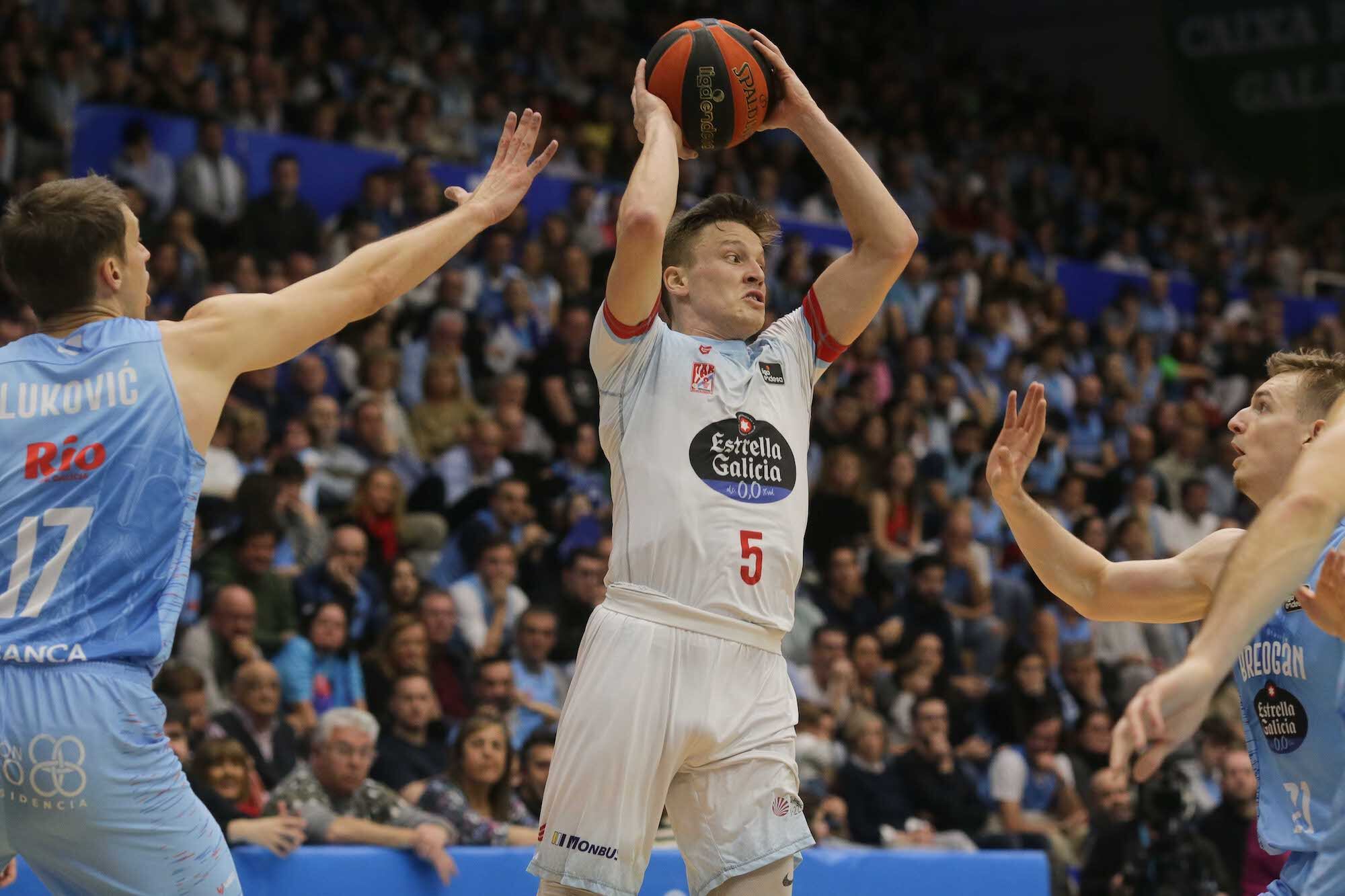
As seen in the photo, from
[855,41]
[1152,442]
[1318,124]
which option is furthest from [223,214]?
[1318,124]

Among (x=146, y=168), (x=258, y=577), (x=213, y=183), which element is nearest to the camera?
(x=258, y=577)

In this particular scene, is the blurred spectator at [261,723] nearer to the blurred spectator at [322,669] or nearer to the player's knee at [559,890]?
the blurred spectator at [322,669]

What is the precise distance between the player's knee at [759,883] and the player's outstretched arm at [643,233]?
1595 mm

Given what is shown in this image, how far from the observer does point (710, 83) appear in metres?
5.04

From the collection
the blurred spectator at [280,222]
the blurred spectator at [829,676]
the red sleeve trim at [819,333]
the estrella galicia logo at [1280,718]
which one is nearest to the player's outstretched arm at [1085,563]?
the estrella galicia logo at [1280,718]

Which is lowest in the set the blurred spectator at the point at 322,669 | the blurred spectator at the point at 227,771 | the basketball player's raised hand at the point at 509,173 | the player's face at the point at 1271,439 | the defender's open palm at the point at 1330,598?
the blurred spectator at the point at 227,771

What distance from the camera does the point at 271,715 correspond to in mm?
8281

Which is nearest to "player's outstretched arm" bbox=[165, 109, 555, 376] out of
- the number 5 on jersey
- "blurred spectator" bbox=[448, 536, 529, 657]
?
the number 5 on jersey

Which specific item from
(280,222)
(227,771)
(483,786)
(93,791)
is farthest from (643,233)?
(280,222)

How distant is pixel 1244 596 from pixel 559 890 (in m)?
2.17

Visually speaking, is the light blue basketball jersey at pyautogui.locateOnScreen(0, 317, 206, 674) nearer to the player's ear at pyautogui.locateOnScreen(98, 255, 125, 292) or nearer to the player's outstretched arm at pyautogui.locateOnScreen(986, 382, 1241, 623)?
the player's ear at pyautogui.locateOnScreen(98, 255, 125, 292)

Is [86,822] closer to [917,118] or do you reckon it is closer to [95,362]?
[95,362]

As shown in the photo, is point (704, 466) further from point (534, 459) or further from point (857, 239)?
point (534, 459)

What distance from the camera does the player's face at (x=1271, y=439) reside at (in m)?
4.48
